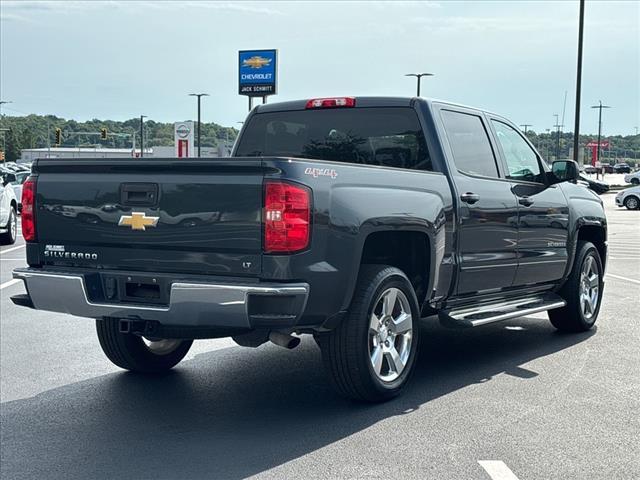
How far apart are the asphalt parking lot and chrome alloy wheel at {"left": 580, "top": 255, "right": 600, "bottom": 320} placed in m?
0.40

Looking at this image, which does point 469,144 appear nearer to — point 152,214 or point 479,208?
point 479,208

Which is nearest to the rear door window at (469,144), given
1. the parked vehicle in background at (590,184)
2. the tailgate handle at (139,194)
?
the parked vehicle in background at (590,184)

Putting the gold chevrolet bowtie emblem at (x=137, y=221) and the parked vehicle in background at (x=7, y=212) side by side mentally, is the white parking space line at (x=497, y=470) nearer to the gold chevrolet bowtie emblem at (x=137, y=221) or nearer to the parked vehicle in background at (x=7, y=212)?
the gold chevrolet bowtie emblem at (x=137, y=221)

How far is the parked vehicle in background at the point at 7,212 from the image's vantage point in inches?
712

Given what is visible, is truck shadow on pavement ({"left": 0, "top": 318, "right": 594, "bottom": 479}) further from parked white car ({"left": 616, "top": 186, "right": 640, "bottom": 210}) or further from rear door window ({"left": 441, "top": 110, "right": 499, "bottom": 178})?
parked white car ({"left": 616, "top": 186, "right": 640, "bottom": 210})

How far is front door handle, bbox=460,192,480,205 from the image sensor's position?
255 inches

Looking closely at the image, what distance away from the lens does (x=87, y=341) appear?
8094 mm

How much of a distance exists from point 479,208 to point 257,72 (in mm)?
36082

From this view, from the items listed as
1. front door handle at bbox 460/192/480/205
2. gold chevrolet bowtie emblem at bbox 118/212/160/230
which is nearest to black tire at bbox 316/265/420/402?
front door handle at bbox 460/192/480/205

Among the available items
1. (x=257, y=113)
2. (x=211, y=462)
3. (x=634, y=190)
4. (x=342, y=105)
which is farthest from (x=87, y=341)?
(x=634, y=190)

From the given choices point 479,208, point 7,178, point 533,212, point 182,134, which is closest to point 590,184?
point 7,178

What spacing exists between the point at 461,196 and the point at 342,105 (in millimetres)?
1261

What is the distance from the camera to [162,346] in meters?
6.74

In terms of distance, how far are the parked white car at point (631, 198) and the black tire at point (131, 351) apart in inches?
1382
